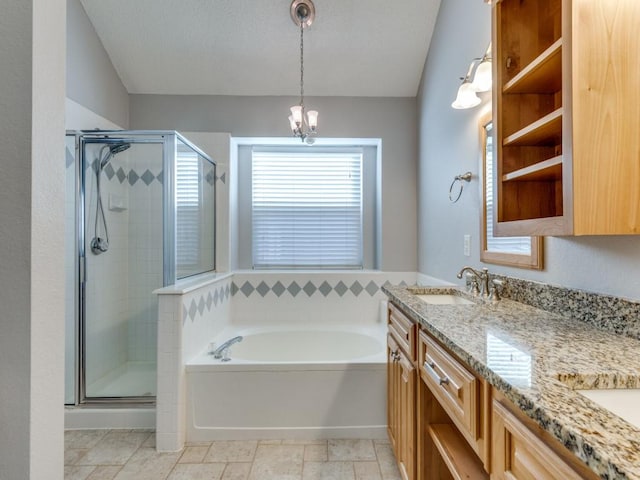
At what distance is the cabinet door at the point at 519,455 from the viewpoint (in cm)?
56

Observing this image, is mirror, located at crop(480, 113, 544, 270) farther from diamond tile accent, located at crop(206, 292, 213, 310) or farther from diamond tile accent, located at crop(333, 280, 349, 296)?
diamond tile accent, located at crop(206, 292, 213, 310)

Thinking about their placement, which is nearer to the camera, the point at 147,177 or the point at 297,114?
the point at 297,114

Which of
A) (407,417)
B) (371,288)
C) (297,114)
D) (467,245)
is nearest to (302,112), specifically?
(297,114)

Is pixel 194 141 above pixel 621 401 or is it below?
above

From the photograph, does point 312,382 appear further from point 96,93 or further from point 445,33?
point 96,93

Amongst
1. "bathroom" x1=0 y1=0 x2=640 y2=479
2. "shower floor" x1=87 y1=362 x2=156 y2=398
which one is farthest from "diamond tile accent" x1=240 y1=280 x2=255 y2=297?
"shower floor" x1=87 y1=362 x2=156 y2=398

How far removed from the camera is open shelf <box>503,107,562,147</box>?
38.4 inches

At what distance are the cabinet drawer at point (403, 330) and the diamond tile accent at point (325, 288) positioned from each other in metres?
1.28

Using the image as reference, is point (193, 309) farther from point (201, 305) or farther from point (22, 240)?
point (22, 240)

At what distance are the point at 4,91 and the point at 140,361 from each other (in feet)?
8.24

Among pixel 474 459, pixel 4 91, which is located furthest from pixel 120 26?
pixel 474 459

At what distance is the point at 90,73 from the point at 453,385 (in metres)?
3.18

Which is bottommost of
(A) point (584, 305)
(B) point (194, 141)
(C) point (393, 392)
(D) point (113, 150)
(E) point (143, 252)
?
(C) point (393, 392)

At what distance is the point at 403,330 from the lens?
1.53m
